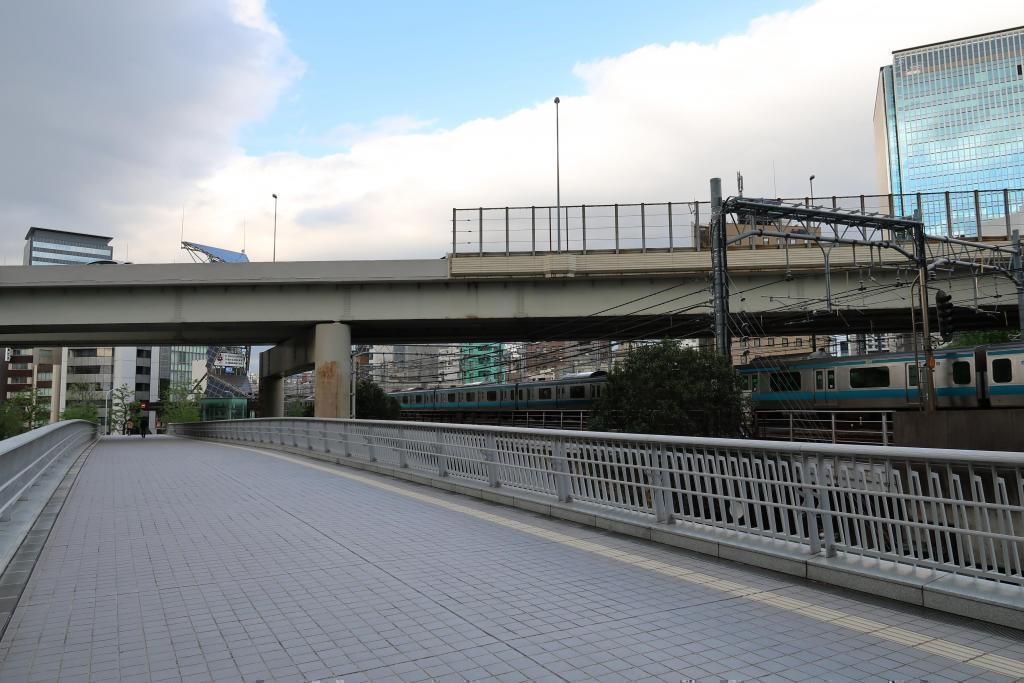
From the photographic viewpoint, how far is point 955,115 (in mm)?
121125

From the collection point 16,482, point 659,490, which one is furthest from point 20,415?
point 659,490

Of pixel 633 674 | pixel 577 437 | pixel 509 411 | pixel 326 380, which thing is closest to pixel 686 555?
pixel 577 437

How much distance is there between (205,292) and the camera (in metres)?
30.9

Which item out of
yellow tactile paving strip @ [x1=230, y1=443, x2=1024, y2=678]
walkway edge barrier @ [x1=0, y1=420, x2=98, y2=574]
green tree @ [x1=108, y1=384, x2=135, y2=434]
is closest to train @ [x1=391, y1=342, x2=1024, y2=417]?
yellow tactile paving strip @ [x1=230, y1=443, x2=1024, y2=678]

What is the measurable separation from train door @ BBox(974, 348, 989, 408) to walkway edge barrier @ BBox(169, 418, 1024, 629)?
16729mm

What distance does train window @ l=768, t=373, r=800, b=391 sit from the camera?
28.5m

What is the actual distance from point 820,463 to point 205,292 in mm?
29463

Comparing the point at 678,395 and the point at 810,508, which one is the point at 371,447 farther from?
Answer: the point at 678,395

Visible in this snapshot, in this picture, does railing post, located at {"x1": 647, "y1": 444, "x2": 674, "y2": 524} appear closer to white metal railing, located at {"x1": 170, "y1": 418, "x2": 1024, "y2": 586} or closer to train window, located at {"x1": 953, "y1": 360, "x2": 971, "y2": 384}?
white metal railing, located at {"x1": 170, "y1": 418, "x2": 1024, "y2": 586}

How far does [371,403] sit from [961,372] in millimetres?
34703

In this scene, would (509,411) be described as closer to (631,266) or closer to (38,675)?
(631,266)

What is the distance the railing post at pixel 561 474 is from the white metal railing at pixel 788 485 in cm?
1

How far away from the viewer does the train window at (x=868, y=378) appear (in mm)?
25002

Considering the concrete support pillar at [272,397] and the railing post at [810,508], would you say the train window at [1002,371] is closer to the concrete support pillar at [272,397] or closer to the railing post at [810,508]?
the railing post at [810,508]
